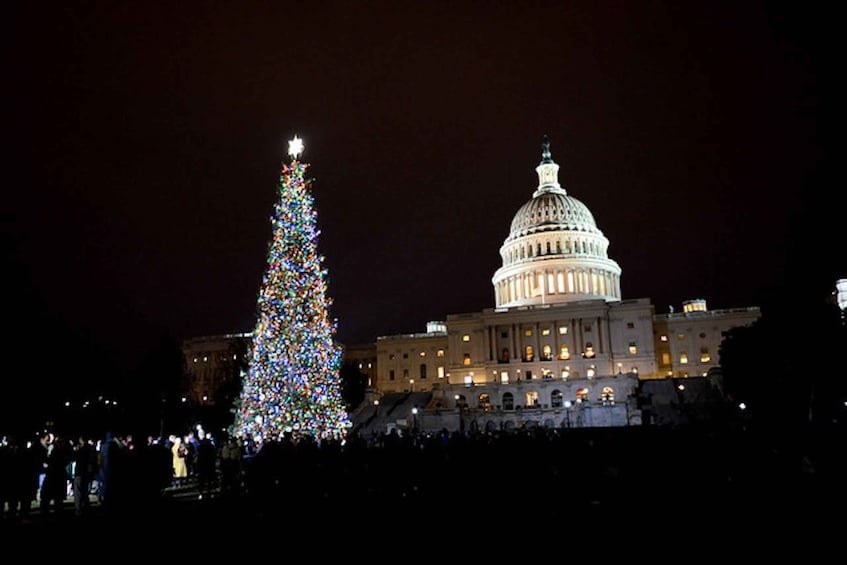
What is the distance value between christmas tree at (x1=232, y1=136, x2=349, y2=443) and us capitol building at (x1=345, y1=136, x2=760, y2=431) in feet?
132

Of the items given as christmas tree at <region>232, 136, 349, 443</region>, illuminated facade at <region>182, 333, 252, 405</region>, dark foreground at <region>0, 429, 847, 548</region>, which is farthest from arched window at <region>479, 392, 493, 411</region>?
dark foreground at <region>0, 429, 847, 548</region>

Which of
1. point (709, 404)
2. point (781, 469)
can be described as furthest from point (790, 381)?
point (781, 469)

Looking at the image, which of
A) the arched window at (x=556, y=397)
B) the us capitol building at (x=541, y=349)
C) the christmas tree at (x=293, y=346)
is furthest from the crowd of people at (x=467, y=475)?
the arched window at (x=556, y=397)

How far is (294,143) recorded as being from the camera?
3544cm

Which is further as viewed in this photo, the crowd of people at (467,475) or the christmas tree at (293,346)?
the christmas tree at (293,346)

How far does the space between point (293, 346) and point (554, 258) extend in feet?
304

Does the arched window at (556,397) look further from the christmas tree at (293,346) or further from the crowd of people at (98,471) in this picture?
the crowd of people at (98,471)

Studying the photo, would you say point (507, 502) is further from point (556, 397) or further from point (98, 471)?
point (556, 397)

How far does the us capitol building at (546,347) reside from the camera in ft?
257

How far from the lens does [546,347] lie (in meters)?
107

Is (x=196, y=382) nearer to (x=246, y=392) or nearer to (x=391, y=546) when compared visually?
(x=246, y=392)

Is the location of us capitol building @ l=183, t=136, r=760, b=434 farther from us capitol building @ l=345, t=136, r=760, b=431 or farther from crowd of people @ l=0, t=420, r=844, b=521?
crowd of people @ l=0, t=420, r=844, b=521

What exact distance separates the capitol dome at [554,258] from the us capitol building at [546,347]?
0.20 meters

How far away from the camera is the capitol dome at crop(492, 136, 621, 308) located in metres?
121
